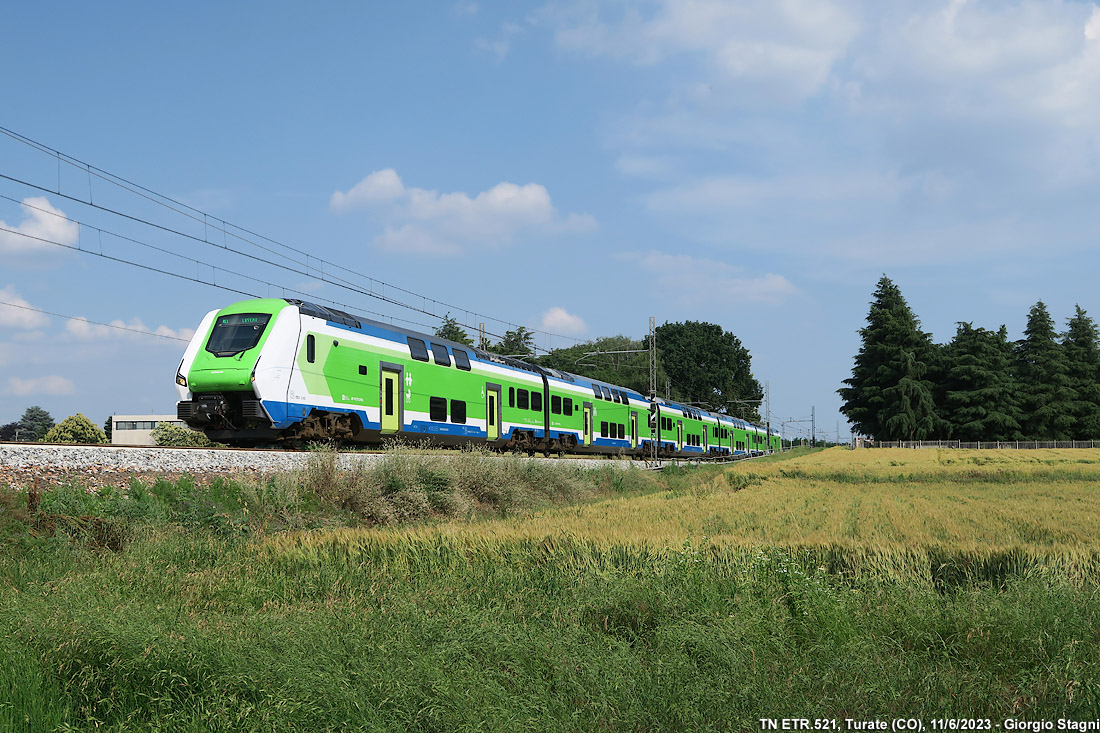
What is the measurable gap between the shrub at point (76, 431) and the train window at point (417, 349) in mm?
38900

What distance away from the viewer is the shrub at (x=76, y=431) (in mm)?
52156

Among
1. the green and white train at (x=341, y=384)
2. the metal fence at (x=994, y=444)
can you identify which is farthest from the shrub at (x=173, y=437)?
the metal fence at (x=994, y=444)

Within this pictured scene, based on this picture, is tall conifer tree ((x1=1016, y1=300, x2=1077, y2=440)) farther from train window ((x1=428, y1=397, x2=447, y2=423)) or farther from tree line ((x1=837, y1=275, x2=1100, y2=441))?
train window ((x1=428, y1=397, x2=447, y2=423))

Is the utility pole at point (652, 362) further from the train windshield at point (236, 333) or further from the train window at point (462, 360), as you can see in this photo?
the train windshield at point (236, 333)

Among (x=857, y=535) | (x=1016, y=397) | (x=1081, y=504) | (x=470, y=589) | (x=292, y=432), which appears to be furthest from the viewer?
(x=1016, y=397)

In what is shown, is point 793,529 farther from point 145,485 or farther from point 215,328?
point 215,328

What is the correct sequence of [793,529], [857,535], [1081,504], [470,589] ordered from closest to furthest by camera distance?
[470,589] < [857,535] < [793,529] < [1081,504]

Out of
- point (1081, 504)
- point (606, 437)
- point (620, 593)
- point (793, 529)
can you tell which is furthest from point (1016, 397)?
point (620, 593)

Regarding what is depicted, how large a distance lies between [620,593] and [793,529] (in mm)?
5831

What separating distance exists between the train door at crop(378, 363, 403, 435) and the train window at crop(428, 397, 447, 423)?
1.66m

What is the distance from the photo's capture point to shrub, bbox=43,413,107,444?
52156mm

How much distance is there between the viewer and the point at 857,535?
39.4ft

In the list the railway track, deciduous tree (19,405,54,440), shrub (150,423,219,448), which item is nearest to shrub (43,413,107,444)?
shrub (150,423,219,448)

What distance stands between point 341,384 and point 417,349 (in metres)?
3.93
